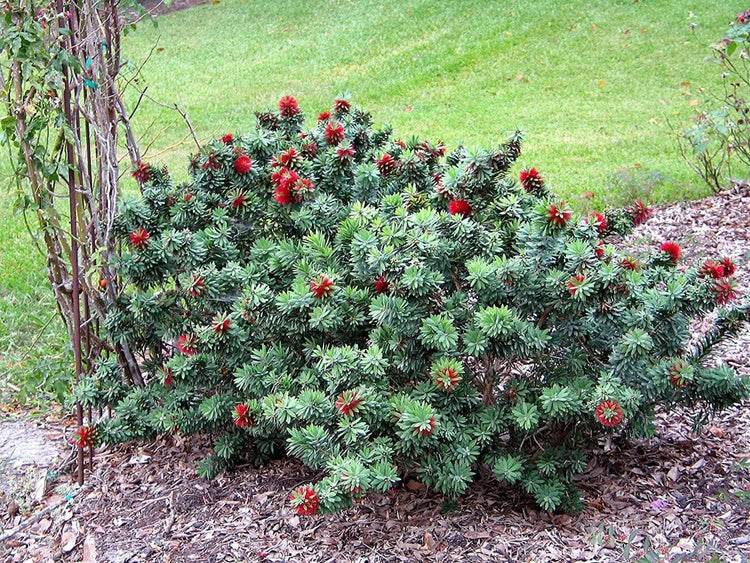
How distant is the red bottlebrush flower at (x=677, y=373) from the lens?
10.4 feet

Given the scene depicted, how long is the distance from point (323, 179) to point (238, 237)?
19.2 inches

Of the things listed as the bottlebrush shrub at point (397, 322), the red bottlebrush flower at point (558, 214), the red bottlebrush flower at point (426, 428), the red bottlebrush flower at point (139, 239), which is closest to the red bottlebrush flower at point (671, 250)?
the bottlebrush shrub at point (397, 322)

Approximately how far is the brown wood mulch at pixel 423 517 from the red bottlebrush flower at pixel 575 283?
93 cm

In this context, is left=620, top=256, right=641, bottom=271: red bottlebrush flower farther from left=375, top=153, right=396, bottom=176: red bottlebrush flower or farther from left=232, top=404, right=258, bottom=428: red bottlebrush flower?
left=232, top=404, right=258, bottom=428: red bottlebrush flower

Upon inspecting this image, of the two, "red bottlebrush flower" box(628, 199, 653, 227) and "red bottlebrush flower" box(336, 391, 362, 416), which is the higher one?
"red bottlebrush flower" box(628, 199, 653, 227)

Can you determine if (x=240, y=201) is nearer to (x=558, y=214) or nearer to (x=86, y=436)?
(x=86, y=436)

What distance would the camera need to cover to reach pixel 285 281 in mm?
3590

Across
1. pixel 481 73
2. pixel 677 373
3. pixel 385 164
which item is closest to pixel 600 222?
pixel 677 373

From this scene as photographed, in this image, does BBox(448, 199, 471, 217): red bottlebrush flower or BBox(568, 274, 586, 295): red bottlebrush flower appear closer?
BBox(568, 274, 586, 295): red bottlebrush flower

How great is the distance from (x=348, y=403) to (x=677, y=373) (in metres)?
1.27

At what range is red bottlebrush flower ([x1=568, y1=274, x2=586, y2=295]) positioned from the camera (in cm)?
299

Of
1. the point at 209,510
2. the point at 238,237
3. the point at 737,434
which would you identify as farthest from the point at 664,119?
the point at 209,510

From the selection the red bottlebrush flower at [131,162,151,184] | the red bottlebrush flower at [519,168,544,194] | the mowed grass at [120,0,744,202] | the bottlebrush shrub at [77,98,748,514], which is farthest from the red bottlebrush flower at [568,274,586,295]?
the mowed grass at [120,0,744,202]

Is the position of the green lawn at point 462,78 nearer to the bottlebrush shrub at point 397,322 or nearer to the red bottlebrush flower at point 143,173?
the red bottlebrush flower at point 143,173
